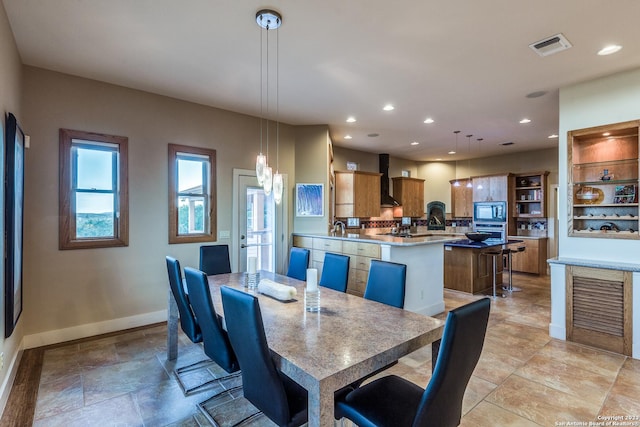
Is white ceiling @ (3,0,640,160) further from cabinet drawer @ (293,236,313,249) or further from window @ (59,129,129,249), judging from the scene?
cabinet drawer @ (293,236,313,249)

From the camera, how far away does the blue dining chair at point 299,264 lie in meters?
3.41

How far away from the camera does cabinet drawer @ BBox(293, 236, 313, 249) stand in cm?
525

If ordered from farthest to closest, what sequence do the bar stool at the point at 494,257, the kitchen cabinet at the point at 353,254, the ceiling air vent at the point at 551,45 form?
the bar stool at the point at 494,257 → the kitchen cabinet at the point at 353,254 → the ceiling air vent at the point at 551,45

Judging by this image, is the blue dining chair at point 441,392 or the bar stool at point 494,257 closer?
the blue dining chair at point 441,392

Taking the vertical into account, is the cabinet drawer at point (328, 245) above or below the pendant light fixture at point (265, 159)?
below

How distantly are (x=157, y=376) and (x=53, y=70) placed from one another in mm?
3359

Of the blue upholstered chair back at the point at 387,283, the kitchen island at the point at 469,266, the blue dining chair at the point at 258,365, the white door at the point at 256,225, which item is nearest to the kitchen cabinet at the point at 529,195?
the kitchen island at the point at 469,266

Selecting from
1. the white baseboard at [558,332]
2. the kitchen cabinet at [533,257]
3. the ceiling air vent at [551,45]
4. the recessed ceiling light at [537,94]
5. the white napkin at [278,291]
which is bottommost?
the white baseboard at [558,332]

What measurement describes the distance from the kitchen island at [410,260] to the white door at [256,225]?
78 centimetres

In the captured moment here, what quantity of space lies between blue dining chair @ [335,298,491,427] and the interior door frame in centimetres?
345

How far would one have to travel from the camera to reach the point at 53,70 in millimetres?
3453

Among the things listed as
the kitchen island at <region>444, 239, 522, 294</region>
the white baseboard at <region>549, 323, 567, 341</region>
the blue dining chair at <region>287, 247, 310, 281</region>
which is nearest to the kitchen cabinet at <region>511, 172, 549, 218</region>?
the kitchen island at <region>444, 239, 522, 294</region>

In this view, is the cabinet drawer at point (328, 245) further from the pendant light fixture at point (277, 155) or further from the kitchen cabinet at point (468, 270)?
the kitchen cabinet at point (468, 270)

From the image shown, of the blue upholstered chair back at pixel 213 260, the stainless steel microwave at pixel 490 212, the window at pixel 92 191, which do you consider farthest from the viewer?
the stainless steel microwave at pixel 490 212
